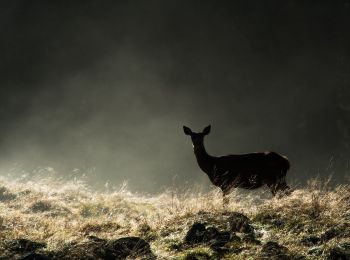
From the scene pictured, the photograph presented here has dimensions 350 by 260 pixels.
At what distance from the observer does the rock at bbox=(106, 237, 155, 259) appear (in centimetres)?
655

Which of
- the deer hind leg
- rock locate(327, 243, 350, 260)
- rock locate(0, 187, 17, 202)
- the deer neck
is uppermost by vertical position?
rock locate(0, 187, 17, 202)

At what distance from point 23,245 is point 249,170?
7019 mm

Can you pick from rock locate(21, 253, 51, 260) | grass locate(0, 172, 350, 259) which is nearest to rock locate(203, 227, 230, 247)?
grass locate(0, 172, 350, 259)

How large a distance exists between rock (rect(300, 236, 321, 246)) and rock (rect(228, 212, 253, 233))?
3.13ft

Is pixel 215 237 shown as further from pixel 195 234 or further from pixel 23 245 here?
pixel 23 245

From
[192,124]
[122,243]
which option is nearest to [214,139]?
[192,124]

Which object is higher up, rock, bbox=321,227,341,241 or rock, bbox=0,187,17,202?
rock, bbox=0,187,17,202

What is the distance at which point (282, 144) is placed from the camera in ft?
179

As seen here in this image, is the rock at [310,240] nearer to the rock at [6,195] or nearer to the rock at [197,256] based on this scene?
the rock at [197,256]

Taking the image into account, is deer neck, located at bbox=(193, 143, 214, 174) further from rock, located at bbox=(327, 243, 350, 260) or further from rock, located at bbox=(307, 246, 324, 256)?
rock, located at bbox=(327, 243, 350, 260)

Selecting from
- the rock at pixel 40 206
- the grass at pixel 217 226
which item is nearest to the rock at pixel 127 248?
the grass at pixel 217 226

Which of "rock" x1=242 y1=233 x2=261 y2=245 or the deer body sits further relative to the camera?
the deer body

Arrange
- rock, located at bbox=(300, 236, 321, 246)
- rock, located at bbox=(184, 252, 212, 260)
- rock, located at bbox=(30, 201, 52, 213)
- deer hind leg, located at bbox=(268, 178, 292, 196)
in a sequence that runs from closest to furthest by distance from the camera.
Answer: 1. rock, located at bbox=(184, 252, 212, 260)
2. rock, located at bbox=(300, 236, 321, 246)
3. deer hind leg, located at bbox=(268, 178, 292, 196)
4. rock, located at bbox=(30, 201, 52, 213)

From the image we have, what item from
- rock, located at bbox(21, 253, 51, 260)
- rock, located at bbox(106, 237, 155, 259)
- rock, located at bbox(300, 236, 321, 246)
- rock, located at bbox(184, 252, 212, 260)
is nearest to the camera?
rock, located at bbox(21, 253, 51, 260)
